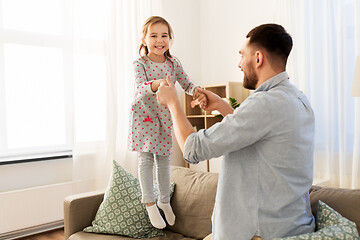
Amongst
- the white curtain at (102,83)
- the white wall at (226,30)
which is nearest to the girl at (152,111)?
the white curtain at (102,83)

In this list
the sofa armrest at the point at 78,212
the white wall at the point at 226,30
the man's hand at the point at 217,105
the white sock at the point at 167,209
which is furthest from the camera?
the white wall at the point at 226,30

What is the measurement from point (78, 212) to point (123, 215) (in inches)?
12.4

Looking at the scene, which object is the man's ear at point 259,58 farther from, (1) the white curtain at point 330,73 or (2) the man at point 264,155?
(1) the white curtain at point 330,73

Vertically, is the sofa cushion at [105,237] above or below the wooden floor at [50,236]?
above

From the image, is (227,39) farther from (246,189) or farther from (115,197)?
(246,189)

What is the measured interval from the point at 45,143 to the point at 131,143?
2.23 m

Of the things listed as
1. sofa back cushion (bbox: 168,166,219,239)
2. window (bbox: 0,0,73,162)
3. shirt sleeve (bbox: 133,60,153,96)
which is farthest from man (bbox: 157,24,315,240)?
window (bbox: 0,0,73,162)

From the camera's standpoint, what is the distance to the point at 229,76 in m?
4.61

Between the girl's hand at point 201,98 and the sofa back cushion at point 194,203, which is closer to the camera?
the girl's hand at point 201,98

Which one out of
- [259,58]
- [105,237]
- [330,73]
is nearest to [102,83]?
[105,237]

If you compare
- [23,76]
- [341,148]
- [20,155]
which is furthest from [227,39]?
[20,155]

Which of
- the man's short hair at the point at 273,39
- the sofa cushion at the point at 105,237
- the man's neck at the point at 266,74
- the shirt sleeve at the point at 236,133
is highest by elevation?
the man's short hair at the point at 273,39

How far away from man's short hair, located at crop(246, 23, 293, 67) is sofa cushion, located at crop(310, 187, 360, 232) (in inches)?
29.7

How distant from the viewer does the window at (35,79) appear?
3.55 m
